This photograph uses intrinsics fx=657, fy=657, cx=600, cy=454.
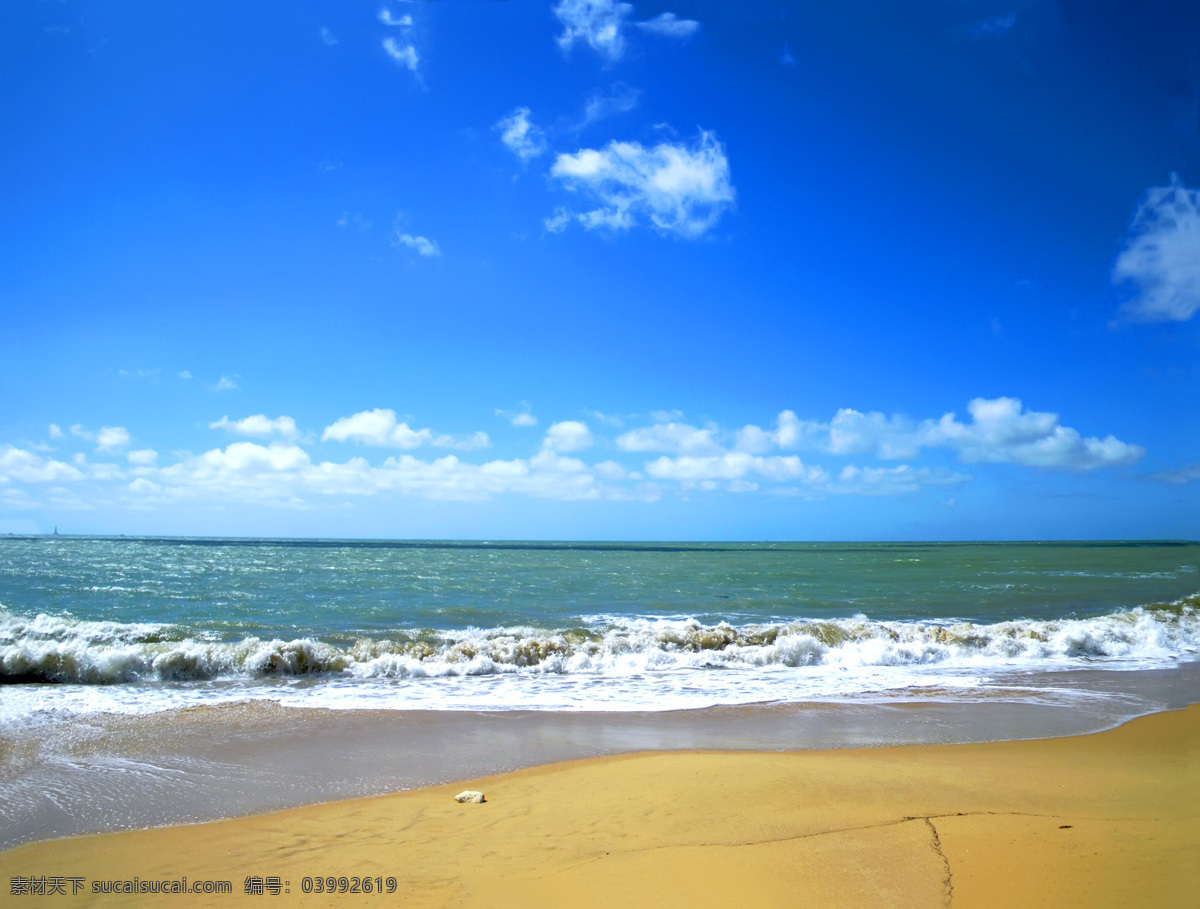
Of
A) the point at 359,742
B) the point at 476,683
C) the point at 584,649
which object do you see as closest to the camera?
the point at 359,742

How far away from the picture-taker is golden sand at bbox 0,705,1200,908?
4.19 m

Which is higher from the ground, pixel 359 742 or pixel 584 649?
pixel 359 742

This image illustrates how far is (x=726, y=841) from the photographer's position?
5008 mm

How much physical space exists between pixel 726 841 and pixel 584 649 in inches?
418

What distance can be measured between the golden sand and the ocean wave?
7.47 meters

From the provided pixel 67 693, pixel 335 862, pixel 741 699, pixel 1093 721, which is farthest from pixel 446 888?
pixel 67 693

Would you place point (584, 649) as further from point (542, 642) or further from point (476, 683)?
point (476, 683)

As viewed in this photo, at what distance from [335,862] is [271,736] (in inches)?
180

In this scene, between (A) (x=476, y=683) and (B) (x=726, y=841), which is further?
(A) (x=476, y=683)

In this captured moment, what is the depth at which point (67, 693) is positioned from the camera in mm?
11336

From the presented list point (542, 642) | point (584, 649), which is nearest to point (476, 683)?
point (542, 642)

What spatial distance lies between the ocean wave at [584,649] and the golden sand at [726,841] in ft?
24.5

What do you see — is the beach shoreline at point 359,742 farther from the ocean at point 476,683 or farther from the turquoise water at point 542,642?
the turquoise water at point 542,642

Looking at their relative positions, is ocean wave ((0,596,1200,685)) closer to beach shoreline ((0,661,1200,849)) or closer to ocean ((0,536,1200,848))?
ocean ((0,536,1200,848))
